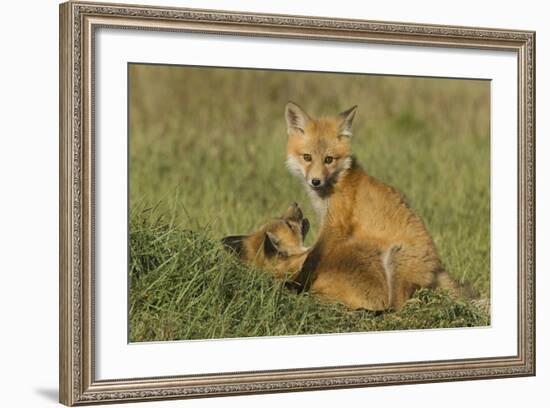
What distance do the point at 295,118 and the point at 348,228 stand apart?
0.52 meters

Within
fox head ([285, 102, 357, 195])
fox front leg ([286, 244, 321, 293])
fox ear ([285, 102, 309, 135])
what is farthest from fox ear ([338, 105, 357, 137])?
fox front leg ([286, 244, 321, 293])

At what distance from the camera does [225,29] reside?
5305mm

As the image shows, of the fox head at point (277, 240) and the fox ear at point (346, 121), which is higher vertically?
the fox ear at point (346, 121)

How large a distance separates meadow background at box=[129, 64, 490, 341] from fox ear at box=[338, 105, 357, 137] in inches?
1.1

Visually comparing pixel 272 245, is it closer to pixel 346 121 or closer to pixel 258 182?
pixel 258 182

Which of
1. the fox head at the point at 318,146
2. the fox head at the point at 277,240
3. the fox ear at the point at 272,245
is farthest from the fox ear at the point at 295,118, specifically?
the fox ear at the point at 272,245

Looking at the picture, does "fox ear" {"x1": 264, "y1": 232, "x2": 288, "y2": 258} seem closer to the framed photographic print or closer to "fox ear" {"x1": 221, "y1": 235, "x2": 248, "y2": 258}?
the framed photographic print

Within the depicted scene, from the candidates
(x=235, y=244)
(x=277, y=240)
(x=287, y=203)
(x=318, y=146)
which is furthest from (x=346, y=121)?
(x=235, y=244)

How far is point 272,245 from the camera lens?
18.5ft

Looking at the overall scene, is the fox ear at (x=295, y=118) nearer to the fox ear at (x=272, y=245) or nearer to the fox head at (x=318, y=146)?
the fox head at (x=318, y=146)

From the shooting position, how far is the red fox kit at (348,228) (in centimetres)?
569

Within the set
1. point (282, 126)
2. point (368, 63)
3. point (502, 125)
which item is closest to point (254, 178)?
point (282, 126)

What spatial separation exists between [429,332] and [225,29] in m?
1.59

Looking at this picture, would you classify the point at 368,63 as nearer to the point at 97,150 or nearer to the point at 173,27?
the point at 173,27
